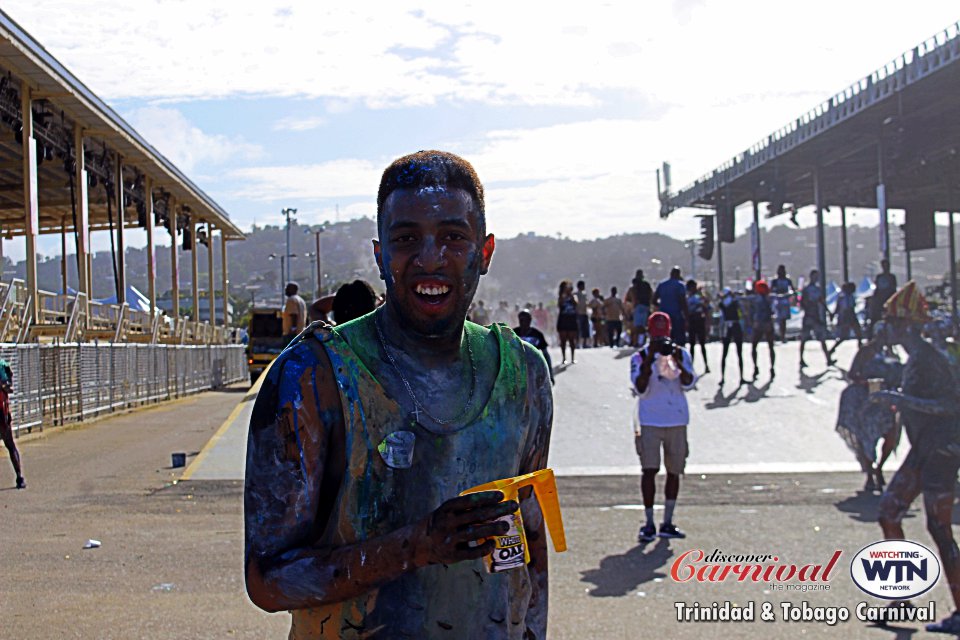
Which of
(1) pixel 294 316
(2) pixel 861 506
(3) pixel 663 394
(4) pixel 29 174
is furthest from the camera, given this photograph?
(4) pixel 29 174

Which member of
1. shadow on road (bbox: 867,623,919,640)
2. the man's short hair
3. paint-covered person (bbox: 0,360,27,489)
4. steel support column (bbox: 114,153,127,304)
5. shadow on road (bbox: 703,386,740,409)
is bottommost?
shadow on road (bbox: 867,623,919,640)

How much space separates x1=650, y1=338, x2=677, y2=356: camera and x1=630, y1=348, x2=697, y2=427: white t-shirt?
0.07m

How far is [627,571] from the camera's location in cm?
832

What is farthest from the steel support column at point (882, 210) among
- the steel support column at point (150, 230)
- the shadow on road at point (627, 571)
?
the shadow on road at point (627, 571)

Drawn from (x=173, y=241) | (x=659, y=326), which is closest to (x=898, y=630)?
(x=659, y=326)

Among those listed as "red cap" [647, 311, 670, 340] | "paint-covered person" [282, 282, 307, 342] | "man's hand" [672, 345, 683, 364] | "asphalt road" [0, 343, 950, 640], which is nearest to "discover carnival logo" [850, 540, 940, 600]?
"asphalt road" [0, 343, 950, 640]

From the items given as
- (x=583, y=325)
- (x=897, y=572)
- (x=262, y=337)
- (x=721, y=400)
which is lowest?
(x=897, y=572)

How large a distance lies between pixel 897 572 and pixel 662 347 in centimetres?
301

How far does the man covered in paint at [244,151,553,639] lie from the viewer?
6.97ft

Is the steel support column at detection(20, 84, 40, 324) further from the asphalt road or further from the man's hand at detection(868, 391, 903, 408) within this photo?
the man's hand at detection(868, 391, 903, 408)

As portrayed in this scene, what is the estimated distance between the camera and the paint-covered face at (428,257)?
2.31m

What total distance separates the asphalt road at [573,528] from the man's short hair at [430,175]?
4.73m

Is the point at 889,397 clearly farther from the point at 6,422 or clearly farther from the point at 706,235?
the point at 706,235

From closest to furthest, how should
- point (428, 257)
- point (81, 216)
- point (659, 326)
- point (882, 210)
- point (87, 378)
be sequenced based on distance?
point (428, 257) < point (659, 326) < point (87, 378) < point (81, 216) < point (882, 210)
